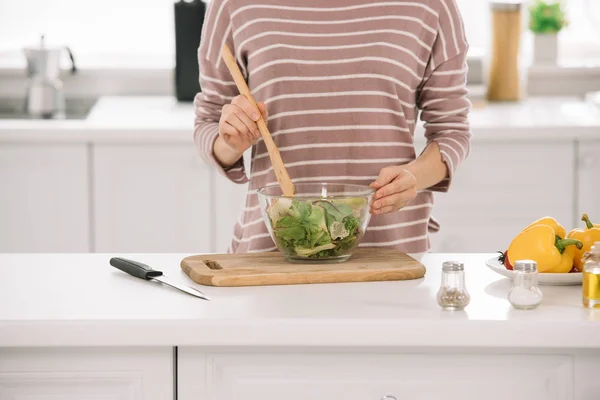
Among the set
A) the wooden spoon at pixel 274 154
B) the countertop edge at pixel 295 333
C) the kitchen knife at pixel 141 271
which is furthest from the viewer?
the wooden spoon at pixel 274 154

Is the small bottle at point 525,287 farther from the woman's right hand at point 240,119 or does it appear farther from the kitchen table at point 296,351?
the woman's right hand at point 240,119

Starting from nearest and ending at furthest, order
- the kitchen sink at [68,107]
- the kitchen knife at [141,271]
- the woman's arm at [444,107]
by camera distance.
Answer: the kitchen knife at [141,271] < the woman's arm at [444,107] < the kitchen sink at [68,107]

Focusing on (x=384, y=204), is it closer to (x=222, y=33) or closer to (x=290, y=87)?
(x=290, y=87)

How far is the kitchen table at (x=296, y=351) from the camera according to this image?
1.22m

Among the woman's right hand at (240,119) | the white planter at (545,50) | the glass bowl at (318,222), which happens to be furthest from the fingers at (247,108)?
the white planter at (545,50)

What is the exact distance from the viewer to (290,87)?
Result: 1664 millimetres

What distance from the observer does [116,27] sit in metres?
3.45

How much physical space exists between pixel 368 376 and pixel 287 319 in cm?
14

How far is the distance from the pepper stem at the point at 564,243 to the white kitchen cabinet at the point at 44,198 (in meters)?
1.66

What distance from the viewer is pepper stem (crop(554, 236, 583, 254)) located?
139cm

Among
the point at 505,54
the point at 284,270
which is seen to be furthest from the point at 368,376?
the point at 505,54

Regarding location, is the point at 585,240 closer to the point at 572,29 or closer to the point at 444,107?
the point at 444,107

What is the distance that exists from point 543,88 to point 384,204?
2.07 meters

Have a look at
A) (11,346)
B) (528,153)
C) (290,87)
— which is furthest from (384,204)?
(528,153)
